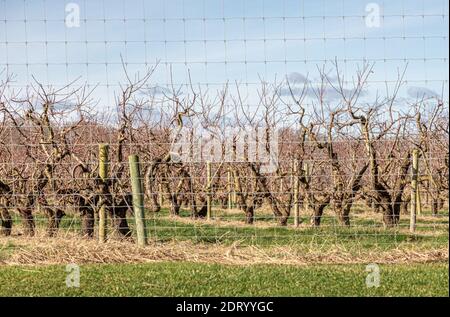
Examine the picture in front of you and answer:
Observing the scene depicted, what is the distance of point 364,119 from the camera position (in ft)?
47.7

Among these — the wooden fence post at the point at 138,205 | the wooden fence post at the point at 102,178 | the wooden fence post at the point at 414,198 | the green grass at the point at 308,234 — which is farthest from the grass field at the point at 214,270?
the wooden fence post at the point at 414,198

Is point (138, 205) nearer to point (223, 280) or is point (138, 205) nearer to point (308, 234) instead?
point (223, 280)

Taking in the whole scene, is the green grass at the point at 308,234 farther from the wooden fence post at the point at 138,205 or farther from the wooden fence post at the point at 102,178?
the wooden fence post at the point at 102,178

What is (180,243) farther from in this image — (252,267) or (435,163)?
(435,163)

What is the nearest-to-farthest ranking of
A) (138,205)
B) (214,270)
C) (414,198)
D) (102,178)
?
(214,270)
(138,205)
(102,178)
(414,198)

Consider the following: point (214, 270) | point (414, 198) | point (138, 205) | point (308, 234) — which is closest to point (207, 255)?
point (214, 270)

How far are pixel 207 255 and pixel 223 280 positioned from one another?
5.66 feet

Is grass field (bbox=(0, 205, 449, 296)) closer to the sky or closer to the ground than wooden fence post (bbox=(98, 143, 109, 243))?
closer to the ground

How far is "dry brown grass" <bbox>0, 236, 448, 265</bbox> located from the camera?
837 centimetres

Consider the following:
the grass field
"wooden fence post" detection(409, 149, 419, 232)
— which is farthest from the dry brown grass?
"wooden fence post" detection(409, 149, 419, 232)

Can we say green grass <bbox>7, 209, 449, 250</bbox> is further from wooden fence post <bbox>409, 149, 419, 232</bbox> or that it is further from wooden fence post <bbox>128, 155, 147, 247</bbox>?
wooden fence post <bbox>128, 155, 147, 247</bbox>

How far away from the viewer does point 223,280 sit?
6.88 m

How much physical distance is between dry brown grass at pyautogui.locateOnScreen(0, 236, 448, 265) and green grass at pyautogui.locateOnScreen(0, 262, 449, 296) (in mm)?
429
